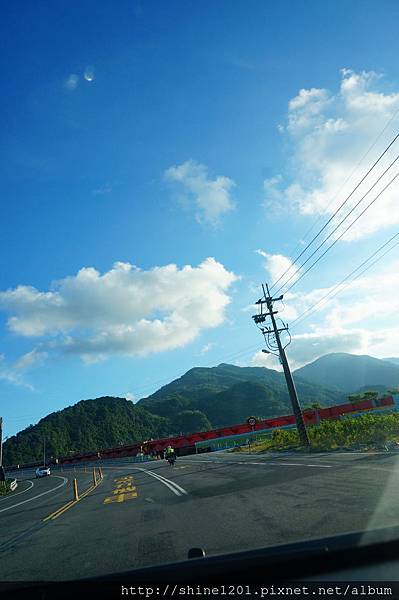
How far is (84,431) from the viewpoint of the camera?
5610 inches

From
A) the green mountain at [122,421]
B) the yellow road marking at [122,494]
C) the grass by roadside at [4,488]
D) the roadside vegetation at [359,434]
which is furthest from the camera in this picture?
the green mountain at [122,421]

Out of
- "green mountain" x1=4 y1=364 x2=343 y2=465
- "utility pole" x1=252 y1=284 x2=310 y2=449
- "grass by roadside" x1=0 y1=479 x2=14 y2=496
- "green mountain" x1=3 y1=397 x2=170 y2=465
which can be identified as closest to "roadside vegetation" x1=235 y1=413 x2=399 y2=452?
Result: "utility pole" x1=252 y1=284 x2=310 y2=449

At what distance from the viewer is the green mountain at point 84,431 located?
5256 inches

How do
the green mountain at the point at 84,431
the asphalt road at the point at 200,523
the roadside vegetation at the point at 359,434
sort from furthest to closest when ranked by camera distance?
the green mountain at the point at 84,431 < the roadside vegetation at the point at 359,434 < the asphalt road at the point at 200,523

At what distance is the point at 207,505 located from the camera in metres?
10.4

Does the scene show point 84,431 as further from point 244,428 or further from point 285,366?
point 285,366

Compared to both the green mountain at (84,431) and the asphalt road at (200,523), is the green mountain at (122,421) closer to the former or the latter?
the green mountain at (84,431)

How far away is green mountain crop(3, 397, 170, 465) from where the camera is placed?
134 m

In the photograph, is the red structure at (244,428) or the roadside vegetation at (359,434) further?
the red structure at (244,428)

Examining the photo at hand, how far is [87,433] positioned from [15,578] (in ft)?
481

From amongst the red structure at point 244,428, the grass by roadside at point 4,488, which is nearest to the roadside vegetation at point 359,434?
the red structure at point 244,428

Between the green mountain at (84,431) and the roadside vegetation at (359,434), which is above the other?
the green mountain at (84,431)

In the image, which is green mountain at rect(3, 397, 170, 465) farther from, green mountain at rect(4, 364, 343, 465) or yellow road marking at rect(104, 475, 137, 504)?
yellow road marking at rect(104, 475, 137, 504)

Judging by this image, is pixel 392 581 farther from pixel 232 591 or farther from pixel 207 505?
pixel 207 505
